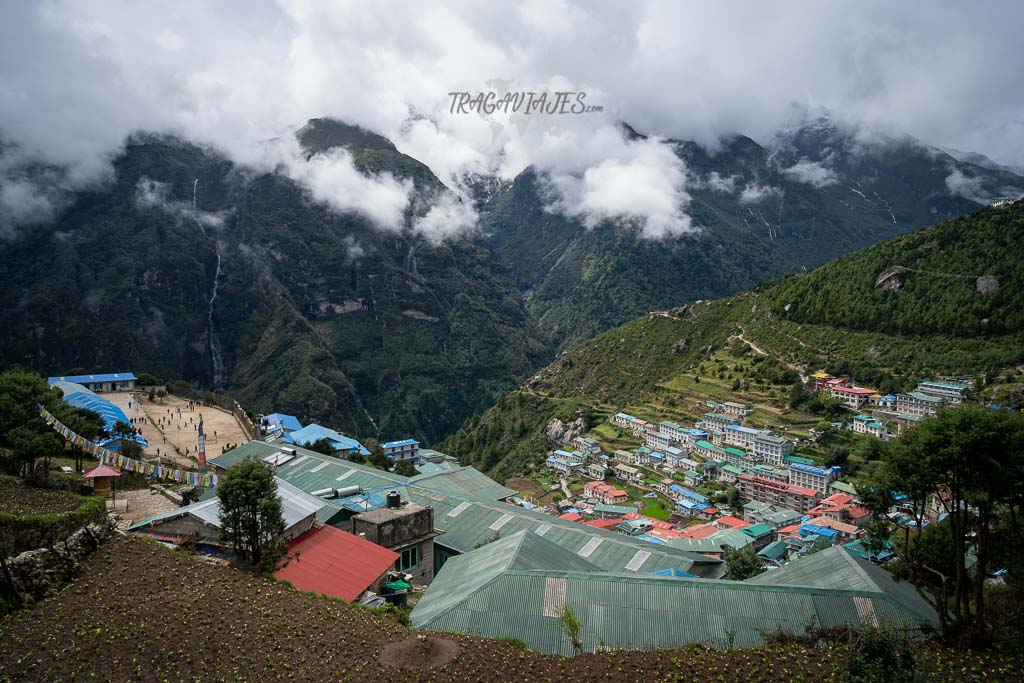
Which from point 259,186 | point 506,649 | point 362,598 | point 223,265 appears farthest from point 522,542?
point 259,186

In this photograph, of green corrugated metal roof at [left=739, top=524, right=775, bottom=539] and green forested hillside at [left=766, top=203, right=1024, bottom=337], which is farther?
green forested hillside at [left=766, top=203, right=1024, bottom=337]

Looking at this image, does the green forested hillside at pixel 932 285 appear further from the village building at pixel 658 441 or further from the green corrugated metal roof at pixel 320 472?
the green corrugated metal roof at pixel 320 472

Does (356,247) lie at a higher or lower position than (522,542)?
higher

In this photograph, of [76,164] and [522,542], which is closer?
[522,542]

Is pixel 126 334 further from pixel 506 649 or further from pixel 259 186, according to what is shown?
pixel 506 649

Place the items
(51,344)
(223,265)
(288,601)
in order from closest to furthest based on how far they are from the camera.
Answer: (288,601)
(51,344)
(223,265)

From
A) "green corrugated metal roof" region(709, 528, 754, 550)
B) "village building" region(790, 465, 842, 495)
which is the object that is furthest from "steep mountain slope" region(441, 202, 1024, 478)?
"green corrugated metal roof" region(709, 528, 754, 550)

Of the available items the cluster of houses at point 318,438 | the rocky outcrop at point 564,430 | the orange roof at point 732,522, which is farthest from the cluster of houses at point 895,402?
the cluster of houses at point 318,438

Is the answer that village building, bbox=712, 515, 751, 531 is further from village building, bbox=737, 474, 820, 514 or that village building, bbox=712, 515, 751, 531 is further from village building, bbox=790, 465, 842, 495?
village building, bbox=790, 465, 842, 495
